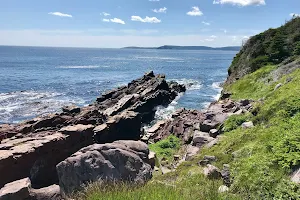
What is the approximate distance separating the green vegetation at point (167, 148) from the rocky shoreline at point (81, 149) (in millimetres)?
A: 841

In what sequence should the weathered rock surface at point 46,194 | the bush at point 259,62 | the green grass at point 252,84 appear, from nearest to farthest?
the weathered rock surface at point 46,194 → the green grass at point 252,84 → the bush at point 259,62

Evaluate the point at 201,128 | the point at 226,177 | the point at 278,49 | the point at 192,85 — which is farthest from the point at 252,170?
the point at 192,85

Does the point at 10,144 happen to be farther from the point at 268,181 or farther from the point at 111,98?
the point at 111,98

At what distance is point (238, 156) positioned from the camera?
10734 mm

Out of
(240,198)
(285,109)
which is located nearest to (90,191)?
(240,198)

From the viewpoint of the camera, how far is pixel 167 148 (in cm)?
2109

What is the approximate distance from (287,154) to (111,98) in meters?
39.6

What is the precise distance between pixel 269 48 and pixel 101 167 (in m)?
31.9

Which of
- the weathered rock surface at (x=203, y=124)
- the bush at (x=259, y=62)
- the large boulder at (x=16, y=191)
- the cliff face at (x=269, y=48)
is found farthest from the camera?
the bush at (x=259, y=62)

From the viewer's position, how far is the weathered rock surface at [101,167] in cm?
1079

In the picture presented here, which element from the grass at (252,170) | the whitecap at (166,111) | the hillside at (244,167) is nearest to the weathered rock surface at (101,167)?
the hillside at (244,167)

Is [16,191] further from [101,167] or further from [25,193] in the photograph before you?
[101,167]

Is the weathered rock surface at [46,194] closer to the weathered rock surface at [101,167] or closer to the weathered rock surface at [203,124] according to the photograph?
the weathered rock surface at [101,167]

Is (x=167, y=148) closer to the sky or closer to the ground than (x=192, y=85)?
closer to the sky
